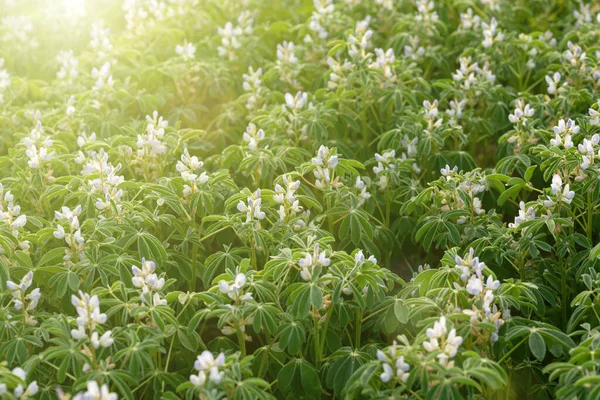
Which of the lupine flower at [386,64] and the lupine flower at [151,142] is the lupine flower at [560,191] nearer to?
the lupine flower at [386,64]

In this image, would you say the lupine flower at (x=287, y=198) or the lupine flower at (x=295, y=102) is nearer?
the lupine flower at (x=287, y=198)

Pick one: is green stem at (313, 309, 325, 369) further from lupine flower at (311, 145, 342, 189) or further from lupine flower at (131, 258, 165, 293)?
lupine flower at (311, 145, 342, 189)

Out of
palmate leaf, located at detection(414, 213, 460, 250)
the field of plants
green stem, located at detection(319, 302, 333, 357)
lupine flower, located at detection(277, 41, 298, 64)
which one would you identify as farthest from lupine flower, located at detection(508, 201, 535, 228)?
lupine flower, located at detection(277, 41, 298, 64)

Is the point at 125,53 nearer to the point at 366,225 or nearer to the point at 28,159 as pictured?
the point at 28,159

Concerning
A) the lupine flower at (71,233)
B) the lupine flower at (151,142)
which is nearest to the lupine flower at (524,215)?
the lupine flower at (151,142)

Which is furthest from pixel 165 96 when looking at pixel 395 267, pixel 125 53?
pixel 395 267

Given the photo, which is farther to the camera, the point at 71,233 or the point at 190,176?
the point at 190,176

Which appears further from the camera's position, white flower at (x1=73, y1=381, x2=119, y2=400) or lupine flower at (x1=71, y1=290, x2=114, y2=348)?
lupine flower at (x1=71, y1=290, x2=114, y2=348)

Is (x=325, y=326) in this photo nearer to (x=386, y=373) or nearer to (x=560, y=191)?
(x=386, y=373)

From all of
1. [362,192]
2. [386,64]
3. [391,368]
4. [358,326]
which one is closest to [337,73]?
[386,64]
